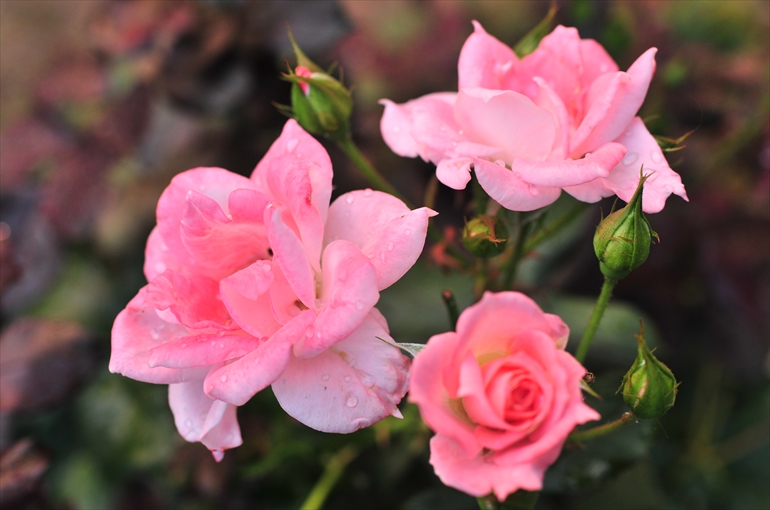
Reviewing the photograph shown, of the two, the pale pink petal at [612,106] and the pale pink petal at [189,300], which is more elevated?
the pale pink petal at [612,106]

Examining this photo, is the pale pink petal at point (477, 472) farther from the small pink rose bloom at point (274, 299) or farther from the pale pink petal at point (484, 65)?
the pale pink petal at point (484, 65)

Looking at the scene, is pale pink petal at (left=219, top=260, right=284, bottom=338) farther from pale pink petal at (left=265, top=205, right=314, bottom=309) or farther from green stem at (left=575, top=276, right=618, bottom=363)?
green stem at (left=575, top=276, right=618, bottom=363)

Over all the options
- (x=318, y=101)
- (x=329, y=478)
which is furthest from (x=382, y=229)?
(x=329, y=478)

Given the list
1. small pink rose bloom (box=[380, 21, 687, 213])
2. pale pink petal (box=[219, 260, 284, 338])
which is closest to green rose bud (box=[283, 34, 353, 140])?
small pink rose bloom (box=[380, 21, 687, 213])

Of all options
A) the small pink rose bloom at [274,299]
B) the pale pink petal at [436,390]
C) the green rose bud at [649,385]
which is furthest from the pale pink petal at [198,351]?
the green rose bud at [649,385]

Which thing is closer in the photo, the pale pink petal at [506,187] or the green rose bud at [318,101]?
the pale pink petal at [506,187]

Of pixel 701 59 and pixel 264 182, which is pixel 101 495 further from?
pixel 701 59
